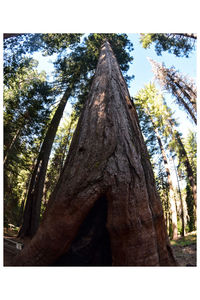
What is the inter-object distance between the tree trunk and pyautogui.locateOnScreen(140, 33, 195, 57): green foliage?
14.2 ft

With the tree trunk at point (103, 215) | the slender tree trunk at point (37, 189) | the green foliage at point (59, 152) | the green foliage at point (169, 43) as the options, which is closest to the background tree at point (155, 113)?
the green foliage at point (169, 43)

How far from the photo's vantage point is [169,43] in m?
5.04

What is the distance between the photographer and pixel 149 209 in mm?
1786

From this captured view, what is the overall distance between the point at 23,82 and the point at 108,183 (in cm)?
421

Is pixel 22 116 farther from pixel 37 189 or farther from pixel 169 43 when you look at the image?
pixel 169 43

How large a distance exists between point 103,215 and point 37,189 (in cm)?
311

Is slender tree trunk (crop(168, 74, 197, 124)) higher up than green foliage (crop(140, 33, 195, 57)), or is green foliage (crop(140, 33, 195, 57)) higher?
green foliage (crop(140, 33, 195, 57))

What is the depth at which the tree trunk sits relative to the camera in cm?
166

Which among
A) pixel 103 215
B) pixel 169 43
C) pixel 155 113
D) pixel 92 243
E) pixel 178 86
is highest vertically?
pixel 169 43

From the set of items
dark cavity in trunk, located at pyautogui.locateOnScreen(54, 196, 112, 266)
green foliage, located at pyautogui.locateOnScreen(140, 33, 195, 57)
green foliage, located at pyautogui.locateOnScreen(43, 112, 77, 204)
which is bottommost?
dark cavity in trunk, located at pyautogui.locateOnScreen(54, 196, 112, 266)

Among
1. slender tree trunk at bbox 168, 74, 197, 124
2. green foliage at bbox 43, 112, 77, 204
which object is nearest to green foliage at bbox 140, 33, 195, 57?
slender tree trunk at bbox 168, 74, 197, 124

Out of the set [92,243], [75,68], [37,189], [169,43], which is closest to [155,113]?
[169,43]

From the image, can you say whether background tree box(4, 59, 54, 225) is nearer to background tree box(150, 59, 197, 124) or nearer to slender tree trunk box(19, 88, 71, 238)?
slender tree trunk box(19, 88, 71, 238)

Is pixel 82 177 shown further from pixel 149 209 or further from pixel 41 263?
pixel 41 263
